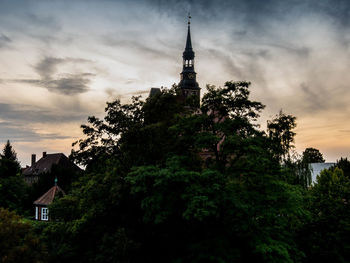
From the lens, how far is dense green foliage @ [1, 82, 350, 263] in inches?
652

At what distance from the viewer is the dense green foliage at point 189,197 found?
1656 centimetres

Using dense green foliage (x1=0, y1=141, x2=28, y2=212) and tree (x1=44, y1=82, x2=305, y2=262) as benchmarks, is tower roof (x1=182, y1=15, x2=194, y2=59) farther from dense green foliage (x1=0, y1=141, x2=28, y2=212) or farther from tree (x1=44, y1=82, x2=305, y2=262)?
tree (x1=44, y1=82, x2=305, y2=262)

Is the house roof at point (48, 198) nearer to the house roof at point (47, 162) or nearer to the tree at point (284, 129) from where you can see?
the tree at point (284, 129)

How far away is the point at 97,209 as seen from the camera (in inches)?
766

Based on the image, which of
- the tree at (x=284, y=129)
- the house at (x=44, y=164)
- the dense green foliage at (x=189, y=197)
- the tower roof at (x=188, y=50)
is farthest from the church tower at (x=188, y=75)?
the dense green foliage at (x=189, y=197)

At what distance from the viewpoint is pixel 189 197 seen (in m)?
16.1

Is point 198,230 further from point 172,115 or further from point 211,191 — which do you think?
point 172,115

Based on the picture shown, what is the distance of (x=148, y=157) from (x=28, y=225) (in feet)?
24.1

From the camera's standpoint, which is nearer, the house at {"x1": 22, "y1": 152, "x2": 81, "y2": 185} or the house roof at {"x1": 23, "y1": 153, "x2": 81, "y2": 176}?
the house roof at {"x1": 23, "y1": 153, "x2": 81, "y2": 176}

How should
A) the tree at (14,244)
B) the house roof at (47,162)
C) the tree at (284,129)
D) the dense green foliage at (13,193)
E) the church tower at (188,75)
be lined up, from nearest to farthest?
the tree at (14,244) → the tree at (284,129) → the dense green foliage at (13,193) → the church tower at (188,75) → the house roof at (47,162)

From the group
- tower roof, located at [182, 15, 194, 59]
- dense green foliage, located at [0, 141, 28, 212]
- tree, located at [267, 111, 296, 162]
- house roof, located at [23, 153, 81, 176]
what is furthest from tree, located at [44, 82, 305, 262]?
house roof, located at [23, 153, 81, 176]

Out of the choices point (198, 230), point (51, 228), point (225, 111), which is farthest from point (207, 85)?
point (51, 228)

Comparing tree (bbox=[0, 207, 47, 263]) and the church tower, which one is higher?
the church tower

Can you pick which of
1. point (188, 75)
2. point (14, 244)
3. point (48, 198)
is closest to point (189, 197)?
point (14, 244)
